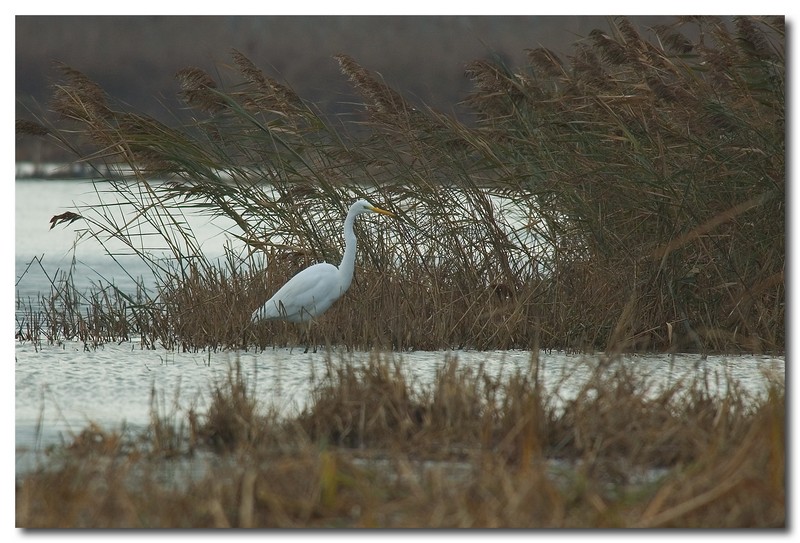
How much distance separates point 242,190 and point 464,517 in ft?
11.7

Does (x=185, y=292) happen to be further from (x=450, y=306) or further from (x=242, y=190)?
(x=450, y=306)

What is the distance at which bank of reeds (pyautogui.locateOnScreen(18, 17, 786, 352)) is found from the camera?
577 centimetres

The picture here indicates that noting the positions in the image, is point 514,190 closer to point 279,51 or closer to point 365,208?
point 365,208

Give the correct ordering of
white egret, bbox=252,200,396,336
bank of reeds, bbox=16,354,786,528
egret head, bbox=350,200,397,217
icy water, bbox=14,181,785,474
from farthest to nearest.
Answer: egret head, bbox=350,200,397,217, white egret, bbox=252,200,396,336, icy water, bbox=14,181,785,474, bank of reeds, bbox=16,354,786,528

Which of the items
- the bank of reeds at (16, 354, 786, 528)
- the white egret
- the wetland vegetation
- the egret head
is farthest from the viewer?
the egret head

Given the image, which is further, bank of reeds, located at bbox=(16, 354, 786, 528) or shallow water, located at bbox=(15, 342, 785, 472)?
shallow water, located at bbox=(15, 342, 785, 472)

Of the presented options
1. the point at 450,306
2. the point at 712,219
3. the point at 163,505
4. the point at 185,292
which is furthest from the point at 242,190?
the point at 163,505

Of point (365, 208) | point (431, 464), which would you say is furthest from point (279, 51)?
point (431, 464)

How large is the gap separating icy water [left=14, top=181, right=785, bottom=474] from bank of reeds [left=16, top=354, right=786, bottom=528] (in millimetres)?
166

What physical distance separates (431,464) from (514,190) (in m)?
3.05

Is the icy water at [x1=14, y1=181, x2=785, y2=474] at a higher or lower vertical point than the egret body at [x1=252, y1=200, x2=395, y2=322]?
lower

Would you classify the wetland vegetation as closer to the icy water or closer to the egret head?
the icy water

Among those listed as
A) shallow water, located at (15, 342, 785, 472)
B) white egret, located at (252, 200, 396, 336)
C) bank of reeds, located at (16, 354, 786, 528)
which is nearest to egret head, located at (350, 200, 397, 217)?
white egret, located at (252, 200, 396, 336)

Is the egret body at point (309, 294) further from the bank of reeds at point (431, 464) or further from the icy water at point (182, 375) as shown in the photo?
the bank of reeds at point (431, 464)
